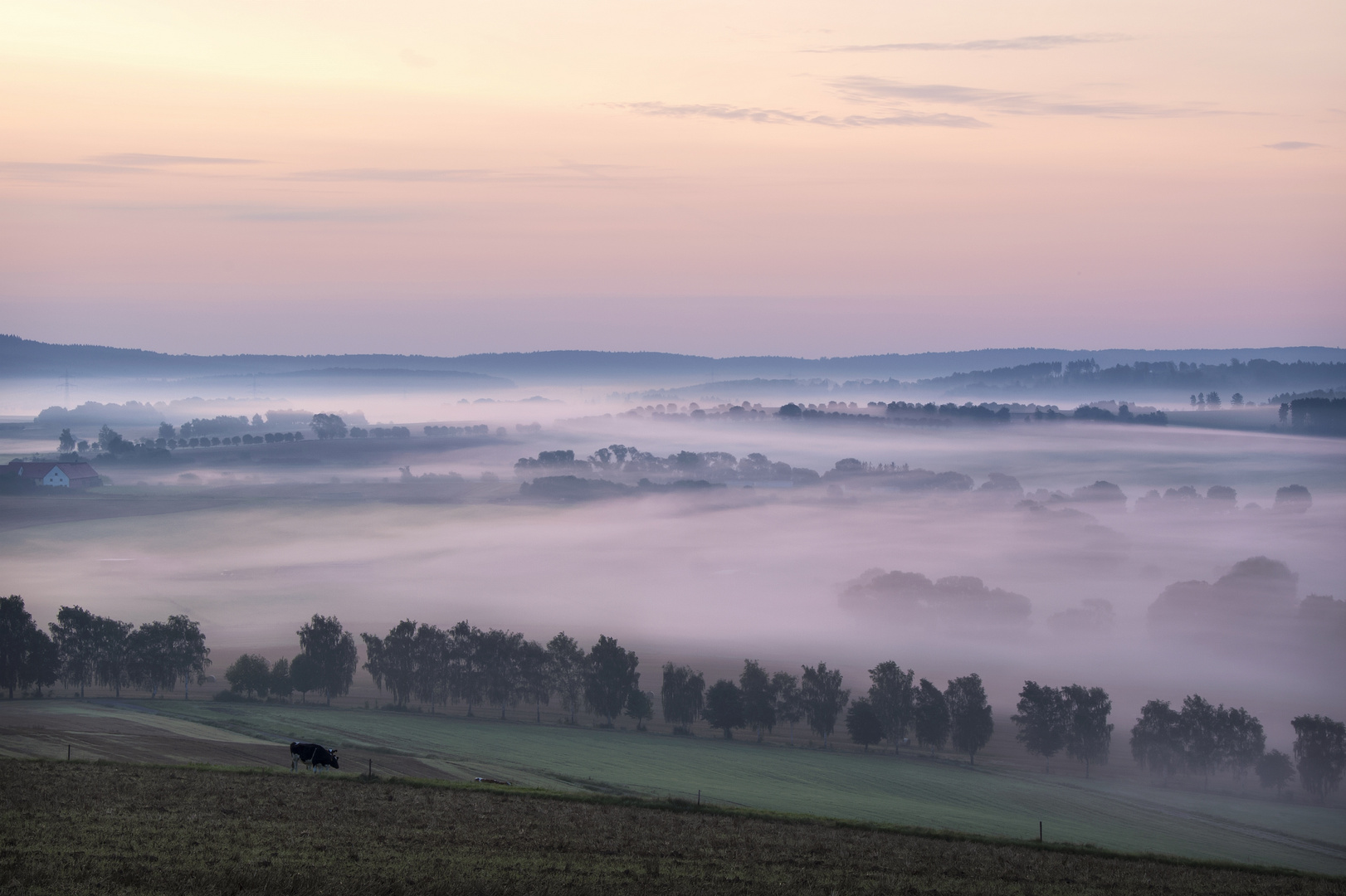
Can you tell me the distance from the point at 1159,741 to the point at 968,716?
1650cm

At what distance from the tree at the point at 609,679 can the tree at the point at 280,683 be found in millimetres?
28009

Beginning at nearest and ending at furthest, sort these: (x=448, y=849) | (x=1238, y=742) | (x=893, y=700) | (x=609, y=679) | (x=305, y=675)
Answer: (x=448, y=849)
(x=1238, y=742)
(x=893, y=700)
(x=305, y=675)
(x=609, y=679)

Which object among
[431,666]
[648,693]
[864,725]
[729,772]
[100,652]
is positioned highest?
[431,666]

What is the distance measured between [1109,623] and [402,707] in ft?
476

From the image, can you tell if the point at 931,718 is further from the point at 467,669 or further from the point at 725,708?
the point at 467,669

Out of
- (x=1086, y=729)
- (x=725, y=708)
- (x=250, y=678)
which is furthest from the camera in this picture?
(x=250, y=678)

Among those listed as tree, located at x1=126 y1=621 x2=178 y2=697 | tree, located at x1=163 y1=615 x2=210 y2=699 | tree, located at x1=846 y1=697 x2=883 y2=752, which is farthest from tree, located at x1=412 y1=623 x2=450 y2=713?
tree, located at x1=846 y1=697 x2=883 y2=752

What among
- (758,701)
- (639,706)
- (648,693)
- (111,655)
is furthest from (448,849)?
(111,655)

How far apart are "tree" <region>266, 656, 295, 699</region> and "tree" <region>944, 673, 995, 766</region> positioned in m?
61.7

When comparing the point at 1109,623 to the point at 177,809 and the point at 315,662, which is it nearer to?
the point at 315,662

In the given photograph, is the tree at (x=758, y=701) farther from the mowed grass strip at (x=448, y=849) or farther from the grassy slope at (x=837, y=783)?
the mowed grass strip at (x=448, y=849)

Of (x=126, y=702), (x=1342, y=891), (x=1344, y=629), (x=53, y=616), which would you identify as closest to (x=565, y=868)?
(x=1342, y=891)

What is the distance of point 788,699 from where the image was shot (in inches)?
3986

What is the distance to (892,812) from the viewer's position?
58562 mm
